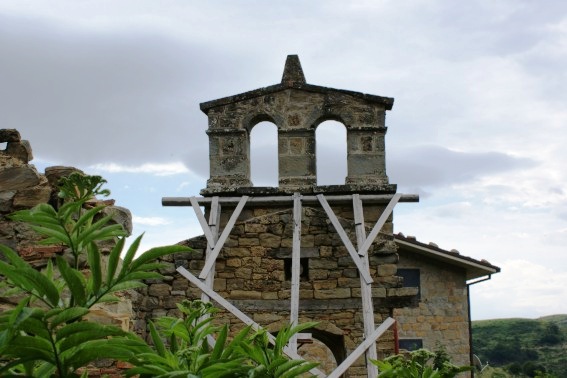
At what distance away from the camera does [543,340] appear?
3612 centimetres

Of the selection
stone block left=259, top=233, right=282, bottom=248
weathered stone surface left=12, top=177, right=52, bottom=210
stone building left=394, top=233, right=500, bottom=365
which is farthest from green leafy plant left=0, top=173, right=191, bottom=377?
stone building left=394, top=233, right=500, bottom=365

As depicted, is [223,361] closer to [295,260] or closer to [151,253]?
[151,253]

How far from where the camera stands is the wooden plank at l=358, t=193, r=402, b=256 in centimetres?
935

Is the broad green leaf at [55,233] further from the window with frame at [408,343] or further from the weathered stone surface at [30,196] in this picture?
the window with frame at [408,343]

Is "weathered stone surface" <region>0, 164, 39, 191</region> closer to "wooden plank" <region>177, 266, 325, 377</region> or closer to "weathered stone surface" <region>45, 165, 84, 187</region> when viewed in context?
"weathered stone surface" <region>45, 165, 84, 187</region>

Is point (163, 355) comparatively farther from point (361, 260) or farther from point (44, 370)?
point (361, 260)

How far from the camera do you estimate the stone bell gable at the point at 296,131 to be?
1027cm

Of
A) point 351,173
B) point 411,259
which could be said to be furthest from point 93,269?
point 411,259

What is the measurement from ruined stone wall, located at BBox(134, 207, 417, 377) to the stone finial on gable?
1.61 meters

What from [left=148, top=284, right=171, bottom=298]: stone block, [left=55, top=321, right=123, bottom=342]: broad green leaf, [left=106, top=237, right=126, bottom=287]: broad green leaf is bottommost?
[left=55, top=321, right=123, bottom=342]: broad green leaf

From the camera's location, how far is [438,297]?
53.9ft

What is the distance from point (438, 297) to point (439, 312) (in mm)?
305

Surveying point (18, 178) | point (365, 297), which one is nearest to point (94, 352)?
point (18, 178)

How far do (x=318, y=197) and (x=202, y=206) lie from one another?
1.46 m
